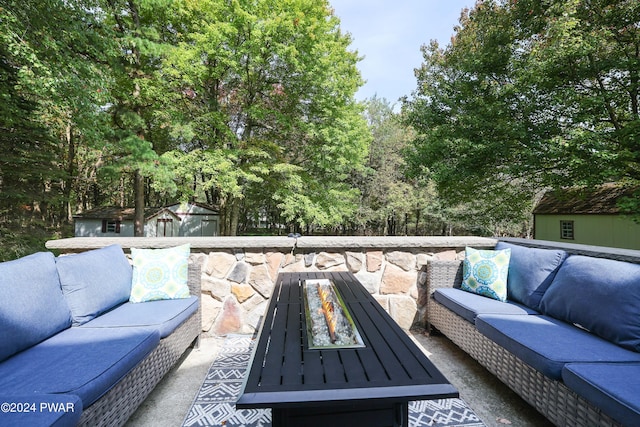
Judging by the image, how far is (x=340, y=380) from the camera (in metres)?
1.05

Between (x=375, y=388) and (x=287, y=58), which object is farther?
(x=287, y=58)

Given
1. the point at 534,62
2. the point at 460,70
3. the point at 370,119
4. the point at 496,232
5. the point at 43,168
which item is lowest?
the point at 496,232

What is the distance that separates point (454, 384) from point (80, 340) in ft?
7.68

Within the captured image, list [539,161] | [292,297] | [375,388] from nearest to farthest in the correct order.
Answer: [375,388], [292,297], [539,161]

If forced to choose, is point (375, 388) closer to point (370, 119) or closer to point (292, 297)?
point (292, 297)

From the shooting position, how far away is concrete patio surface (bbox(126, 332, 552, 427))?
1723 mm

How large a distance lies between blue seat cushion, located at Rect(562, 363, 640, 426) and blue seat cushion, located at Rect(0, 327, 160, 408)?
6.66 ft

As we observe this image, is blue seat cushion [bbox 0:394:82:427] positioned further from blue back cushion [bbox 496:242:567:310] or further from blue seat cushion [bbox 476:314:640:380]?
blue back cushion [bbox 496:242:567:310]

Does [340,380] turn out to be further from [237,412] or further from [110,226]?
[110,226]

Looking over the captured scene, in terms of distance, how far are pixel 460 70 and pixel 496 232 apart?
12.8m

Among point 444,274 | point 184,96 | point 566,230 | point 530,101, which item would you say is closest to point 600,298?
point 444,274

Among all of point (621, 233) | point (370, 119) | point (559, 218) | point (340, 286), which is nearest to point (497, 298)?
point (340, 286)

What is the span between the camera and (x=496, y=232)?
1819 centimetres

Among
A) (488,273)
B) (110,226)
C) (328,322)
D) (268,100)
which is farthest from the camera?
(110,226)
